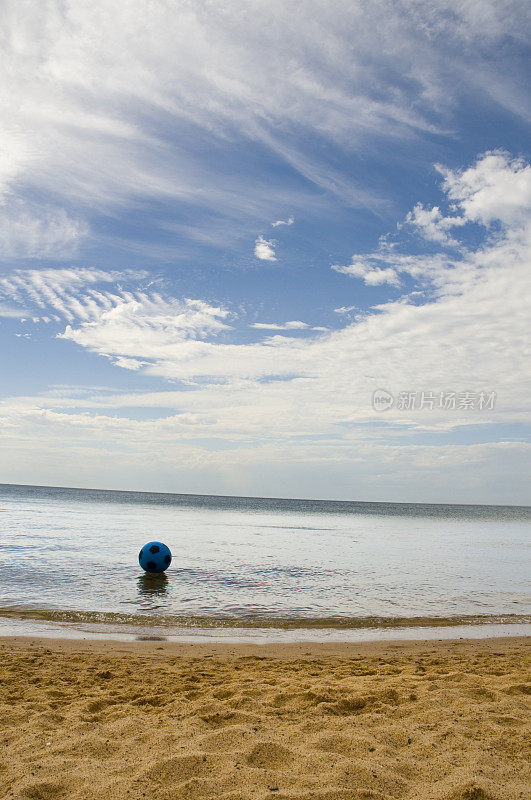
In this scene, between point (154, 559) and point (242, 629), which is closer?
point (242, 629)

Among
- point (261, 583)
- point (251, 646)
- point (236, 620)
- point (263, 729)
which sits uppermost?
point (263, 729)

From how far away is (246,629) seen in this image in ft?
35.4

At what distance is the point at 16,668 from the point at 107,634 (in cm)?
295

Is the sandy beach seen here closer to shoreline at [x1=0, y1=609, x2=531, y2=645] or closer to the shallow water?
shoreline at [x1=0, y1=609, x2=531, y2=645]

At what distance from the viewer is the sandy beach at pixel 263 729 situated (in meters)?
3.90

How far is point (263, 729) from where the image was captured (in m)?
4.90

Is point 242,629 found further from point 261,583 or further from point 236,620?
point 261,583

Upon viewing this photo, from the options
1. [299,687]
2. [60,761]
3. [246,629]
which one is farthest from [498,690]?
[246,629]

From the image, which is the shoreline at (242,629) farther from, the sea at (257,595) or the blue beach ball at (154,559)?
the blue beach ball at (154,559)

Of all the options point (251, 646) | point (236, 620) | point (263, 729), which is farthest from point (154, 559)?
point (263, 729)

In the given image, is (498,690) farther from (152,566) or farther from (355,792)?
(152,566)

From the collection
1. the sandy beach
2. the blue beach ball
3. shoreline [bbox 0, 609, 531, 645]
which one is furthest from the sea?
the sandy beach

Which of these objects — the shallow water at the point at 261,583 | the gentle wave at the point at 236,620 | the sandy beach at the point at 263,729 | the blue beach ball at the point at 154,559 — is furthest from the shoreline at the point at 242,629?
the blue beach ball at the point at 154,559

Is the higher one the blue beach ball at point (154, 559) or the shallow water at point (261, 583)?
the blue beach ball at point (154, 559)
